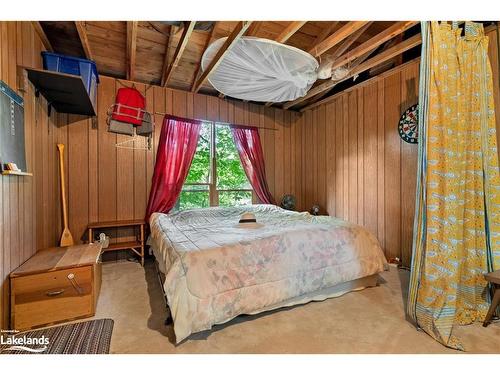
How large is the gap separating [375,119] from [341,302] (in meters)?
2.58

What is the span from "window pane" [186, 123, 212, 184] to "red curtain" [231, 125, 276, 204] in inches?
19.1

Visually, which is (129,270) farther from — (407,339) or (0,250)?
(407,339)

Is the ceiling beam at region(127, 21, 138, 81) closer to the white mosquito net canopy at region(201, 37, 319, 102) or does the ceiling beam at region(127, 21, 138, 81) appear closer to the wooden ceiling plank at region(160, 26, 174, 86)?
the wooden ceiling plank at region(160, 26, 174, 86)

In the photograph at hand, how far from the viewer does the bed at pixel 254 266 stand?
1.67 metres

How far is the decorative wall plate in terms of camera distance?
2973 millimetres

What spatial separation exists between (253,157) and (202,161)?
92 cm

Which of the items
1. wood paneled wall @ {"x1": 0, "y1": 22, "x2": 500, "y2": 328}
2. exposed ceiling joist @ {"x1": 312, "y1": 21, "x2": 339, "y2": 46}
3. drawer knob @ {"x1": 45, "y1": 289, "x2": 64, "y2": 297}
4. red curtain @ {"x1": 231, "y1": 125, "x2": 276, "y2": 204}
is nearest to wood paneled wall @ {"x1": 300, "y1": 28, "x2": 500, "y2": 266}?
wood paneled wall @ {"x1": 0, "y1": 22, "x2": 500, "y2": 328}

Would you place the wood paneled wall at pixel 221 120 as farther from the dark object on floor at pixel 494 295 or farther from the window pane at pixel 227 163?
the dark object on floor at pixel 494 295

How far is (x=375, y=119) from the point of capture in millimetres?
3453

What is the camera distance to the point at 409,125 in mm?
3033

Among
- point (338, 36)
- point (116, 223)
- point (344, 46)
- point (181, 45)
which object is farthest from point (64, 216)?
point (344, 46)

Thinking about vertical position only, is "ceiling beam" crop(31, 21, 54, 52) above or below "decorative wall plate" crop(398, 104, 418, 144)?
above

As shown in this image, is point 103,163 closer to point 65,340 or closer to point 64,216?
point 64,216
